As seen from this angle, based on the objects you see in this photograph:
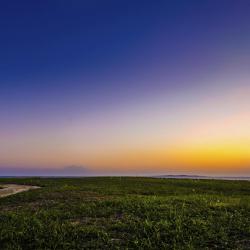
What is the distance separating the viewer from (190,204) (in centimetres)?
1967

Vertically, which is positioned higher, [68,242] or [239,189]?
[239,189]

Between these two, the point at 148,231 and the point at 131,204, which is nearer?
the point at 148,231

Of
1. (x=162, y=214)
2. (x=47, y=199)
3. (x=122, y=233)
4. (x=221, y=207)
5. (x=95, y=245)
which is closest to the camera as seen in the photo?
(x=95, y=245)

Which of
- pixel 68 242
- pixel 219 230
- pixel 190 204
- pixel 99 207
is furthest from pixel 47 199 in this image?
pixel 219 230

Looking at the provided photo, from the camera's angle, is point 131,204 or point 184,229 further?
point 131,204

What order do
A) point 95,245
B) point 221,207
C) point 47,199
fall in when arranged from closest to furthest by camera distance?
point 95,245
point 221,207
point 47,199

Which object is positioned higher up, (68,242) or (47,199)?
(47,199)

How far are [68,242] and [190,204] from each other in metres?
8.57

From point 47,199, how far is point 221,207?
1025cm

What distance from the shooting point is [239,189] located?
107 ft

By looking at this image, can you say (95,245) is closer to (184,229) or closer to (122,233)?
(122,233)

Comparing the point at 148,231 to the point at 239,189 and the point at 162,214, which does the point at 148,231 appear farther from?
the point at 239,189

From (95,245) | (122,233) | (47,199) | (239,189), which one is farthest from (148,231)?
(239,189)

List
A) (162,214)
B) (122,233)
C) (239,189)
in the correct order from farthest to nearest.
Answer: (239,189)
(162,214)
(122,233)
